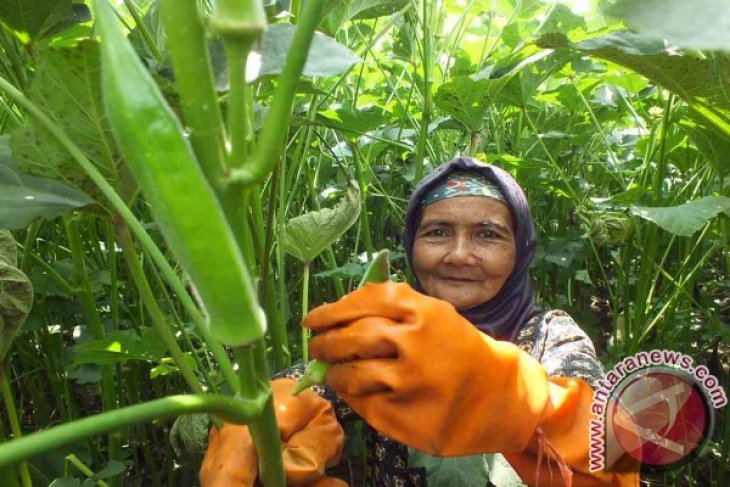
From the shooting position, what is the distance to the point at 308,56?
0.69 m

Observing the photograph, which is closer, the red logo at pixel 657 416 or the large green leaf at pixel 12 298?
the large green leaf at pixel 12 298

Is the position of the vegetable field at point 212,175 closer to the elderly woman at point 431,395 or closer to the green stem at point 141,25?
the green stem at point 141,25

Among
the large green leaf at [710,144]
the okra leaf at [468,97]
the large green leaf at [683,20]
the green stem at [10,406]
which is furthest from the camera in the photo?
the okra leaf at [468,97]

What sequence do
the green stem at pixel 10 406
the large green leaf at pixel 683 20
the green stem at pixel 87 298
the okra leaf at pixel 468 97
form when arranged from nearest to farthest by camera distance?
the large green leaf at pixel 683 20
the green stem at pixel 10 406
the green stem at pixel 87 298
the okra leaf at pixel 468 97

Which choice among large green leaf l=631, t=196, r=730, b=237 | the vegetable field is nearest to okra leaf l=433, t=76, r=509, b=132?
the vegetable field

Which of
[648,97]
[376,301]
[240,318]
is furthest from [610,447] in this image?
[648,97]

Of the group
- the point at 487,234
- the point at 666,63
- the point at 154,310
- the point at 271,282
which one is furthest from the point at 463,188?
the point at 154,310

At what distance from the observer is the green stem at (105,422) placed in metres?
0.42

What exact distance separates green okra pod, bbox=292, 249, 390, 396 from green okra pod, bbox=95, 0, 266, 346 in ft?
0.85

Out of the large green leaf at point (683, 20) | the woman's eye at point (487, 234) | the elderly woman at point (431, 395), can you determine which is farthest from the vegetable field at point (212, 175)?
the woman's eye at point (487, 234)

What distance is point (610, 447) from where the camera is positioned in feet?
3.10

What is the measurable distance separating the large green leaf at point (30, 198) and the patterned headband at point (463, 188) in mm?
832

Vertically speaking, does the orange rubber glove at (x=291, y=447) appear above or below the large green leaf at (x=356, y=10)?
below

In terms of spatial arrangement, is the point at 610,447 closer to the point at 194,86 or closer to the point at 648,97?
the point at 194,86
